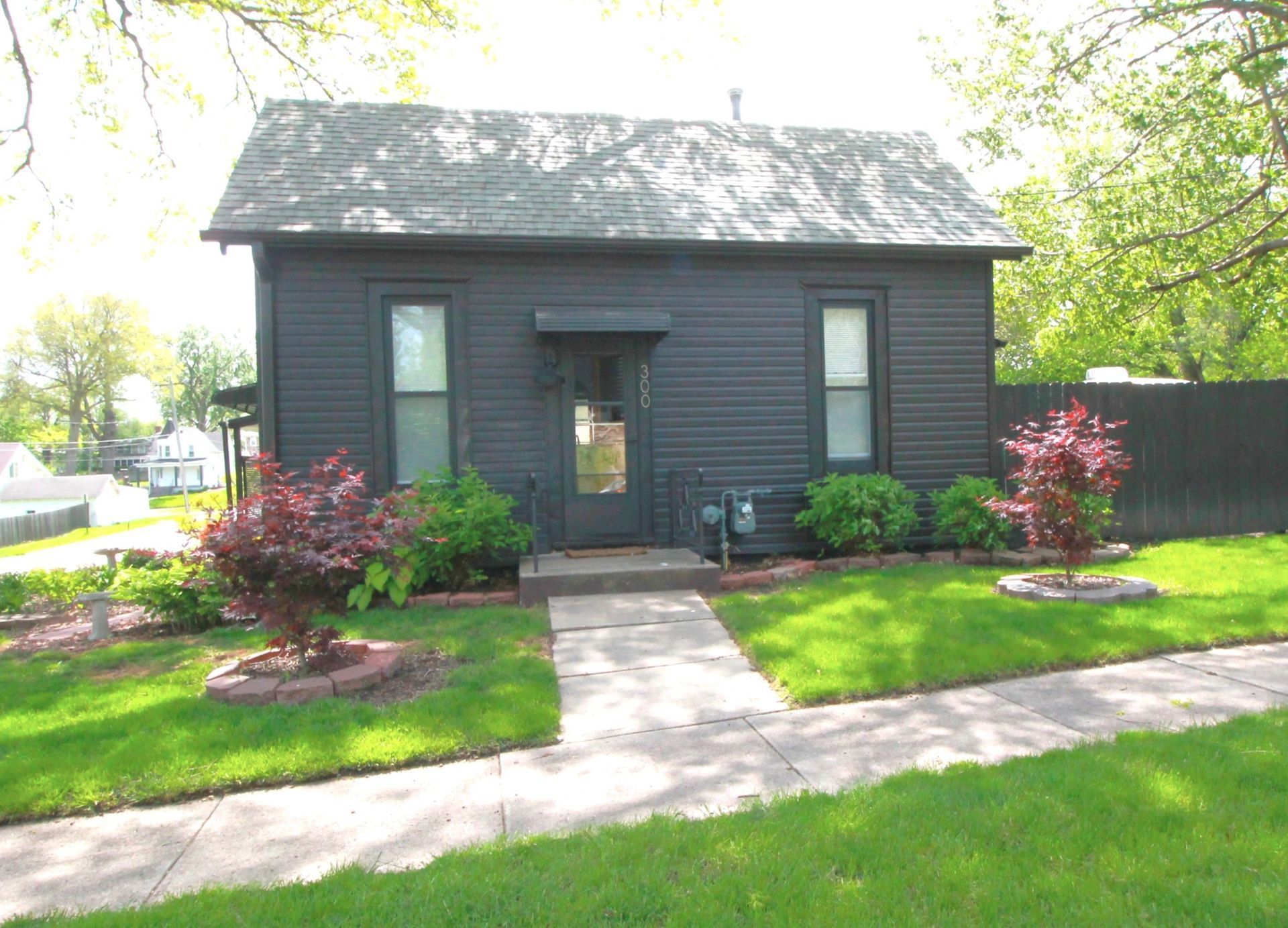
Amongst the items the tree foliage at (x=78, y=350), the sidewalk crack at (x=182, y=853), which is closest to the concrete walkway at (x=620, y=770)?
the sidewalk crack at (x=182, y=853)

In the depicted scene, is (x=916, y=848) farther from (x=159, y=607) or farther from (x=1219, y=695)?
(x=159, y=607)

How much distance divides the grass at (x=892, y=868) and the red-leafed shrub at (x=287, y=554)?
2486mm

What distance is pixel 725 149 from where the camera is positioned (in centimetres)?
1086

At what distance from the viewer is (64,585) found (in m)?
10.0

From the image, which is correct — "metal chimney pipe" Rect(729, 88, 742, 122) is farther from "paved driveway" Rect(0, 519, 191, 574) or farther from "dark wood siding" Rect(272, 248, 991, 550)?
"paved driveway" Rect(0, 519, 191, 574)

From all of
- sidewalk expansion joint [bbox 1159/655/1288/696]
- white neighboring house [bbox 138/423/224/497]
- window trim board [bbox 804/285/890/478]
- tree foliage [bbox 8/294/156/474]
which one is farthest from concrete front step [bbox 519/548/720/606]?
white neighboring house [bbox 138/423/224/497]

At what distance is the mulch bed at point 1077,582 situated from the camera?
7.46 metres

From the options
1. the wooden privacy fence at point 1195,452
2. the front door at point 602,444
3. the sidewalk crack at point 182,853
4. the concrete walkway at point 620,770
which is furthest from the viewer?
the wooden privacy fence at point 1195,452

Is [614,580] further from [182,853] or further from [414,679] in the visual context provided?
[182,853]

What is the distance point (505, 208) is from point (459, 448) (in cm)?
242

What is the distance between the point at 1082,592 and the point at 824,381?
11.8ft

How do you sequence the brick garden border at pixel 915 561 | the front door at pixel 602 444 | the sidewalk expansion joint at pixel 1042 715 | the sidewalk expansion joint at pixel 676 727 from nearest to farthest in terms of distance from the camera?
1. the sidewalk expansion joint at pixel 1042 715
2. the sidewalk expansion joint at pixel 676 727
3. the brick garden border at pixel 915 561
4. the front door at pixel 602 444

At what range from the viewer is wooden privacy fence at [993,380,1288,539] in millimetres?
10961

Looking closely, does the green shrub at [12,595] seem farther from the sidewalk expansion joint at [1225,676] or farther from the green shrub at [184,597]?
the sidewalk expansion joint at [1225,676]
